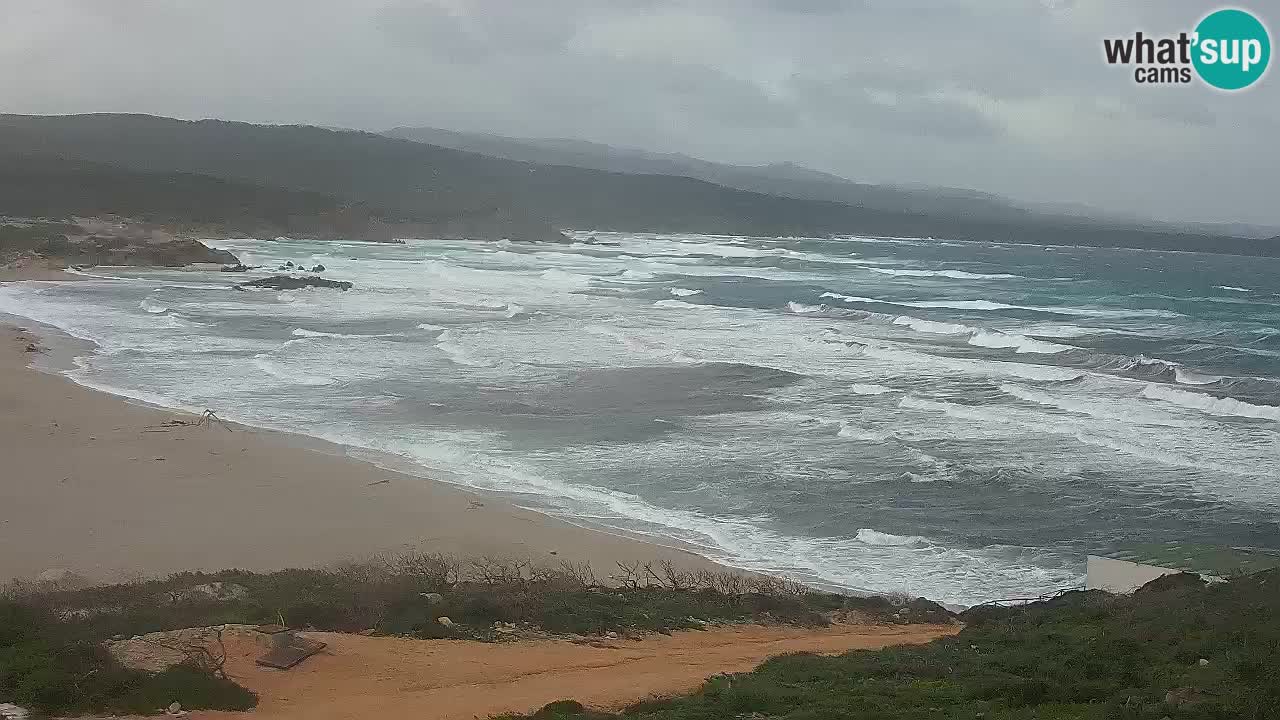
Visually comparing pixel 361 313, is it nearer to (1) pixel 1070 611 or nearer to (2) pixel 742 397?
(2) pixel 742 397

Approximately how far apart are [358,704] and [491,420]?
13022 mm

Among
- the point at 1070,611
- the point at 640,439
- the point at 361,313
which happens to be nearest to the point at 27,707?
the point at 1070,611

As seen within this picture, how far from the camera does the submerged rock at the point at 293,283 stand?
150ft

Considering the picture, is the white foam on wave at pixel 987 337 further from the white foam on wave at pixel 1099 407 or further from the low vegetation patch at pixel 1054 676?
the low vegetation patch at pixel 1054 676

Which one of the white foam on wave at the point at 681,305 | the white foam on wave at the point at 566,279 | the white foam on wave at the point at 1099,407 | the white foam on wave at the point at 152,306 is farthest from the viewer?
the white foam on wave at the point at 566,279

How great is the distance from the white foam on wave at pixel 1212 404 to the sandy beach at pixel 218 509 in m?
15.5

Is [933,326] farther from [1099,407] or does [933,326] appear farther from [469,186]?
[469,186]

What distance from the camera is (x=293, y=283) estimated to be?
46312 millimetres

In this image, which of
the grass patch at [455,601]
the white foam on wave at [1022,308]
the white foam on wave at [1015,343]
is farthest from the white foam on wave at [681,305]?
the grass patch at [455,601]

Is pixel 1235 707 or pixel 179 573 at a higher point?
pixel 1235 707

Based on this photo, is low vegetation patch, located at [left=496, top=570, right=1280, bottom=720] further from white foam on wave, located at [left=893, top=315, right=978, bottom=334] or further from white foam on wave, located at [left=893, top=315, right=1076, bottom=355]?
white foam on wave, located at [left=893, top=315, right=978, bottom=334]

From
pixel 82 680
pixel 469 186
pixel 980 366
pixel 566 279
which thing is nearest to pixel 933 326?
pixel 980 366

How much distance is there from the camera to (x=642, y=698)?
316 inches

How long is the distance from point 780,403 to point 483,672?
15.1m
